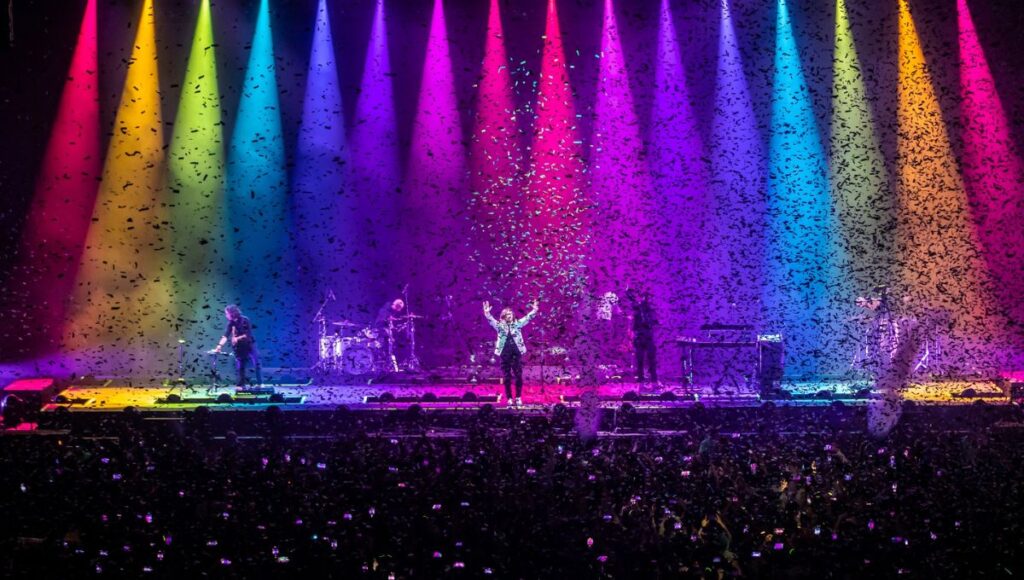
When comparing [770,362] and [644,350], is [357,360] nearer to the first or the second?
[644,350]

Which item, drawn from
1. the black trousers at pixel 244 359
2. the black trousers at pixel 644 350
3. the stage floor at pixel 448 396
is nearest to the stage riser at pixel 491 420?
the stage floor at pixel 448 396

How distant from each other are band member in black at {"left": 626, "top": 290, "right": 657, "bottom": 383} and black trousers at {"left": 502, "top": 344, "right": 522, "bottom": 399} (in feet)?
5.97

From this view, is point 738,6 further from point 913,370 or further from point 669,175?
point 913,370

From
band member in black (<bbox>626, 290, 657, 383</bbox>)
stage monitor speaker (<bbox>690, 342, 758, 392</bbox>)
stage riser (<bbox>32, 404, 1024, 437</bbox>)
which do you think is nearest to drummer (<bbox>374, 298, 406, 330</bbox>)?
stage riser (<bbox>32, 404, 1024, 437</bbox>)

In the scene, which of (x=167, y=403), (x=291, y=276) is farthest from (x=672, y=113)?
(x=167, y=403)

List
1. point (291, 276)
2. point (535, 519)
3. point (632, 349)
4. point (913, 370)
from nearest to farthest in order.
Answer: point (535, 519) → point (913, 370) → point (632, 349) → point (291, 276)

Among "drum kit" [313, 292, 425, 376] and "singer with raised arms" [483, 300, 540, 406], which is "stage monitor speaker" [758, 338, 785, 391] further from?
"drum kit" [313, 292, 425, 376]

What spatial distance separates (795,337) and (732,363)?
6.01ft

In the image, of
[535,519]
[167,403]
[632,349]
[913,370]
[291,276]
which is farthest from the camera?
[291,276]

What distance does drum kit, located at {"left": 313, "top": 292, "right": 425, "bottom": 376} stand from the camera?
10844 millimetres

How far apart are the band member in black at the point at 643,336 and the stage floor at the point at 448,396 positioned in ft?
0.86

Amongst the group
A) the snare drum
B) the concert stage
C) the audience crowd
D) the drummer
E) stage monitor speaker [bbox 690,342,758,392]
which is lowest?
the audience crowd

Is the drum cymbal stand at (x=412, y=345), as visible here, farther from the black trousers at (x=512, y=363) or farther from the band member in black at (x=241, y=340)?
the black trousers at (x=512, y=363)

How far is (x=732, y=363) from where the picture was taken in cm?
1016
